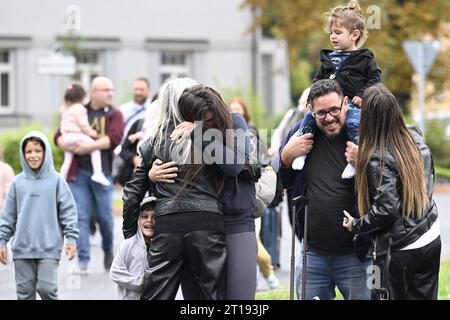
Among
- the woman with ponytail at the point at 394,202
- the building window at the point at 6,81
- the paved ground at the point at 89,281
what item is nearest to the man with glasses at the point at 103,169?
the paved ground at the point at 89,281

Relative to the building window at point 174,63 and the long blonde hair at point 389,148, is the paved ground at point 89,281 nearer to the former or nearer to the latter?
the long blonde hair at point 389,148

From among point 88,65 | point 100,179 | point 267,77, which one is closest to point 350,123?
point 100,179

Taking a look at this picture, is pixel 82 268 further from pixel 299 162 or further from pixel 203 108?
pixel 203 108

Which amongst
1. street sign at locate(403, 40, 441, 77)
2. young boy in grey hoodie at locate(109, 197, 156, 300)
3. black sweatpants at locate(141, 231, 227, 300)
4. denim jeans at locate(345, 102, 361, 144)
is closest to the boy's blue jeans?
denim jeans at locate(345, 102, 361, 144)

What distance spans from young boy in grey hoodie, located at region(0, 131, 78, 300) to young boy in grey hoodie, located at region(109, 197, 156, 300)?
175 cm

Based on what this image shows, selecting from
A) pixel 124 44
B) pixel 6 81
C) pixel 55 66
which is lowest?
pixel 6 81

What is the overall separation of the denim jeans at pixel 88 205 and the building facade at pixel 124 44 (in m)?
16.8

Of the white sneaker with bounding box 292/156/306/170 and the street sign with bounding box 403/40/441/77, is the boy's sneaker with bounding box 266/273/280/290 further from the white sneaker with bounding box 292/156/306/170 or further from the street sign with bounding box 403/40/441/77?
the street sign with bounding box 403/40/441/77

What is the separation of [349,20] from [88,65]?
2504 cm

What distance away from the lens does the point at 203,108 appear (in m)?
6.95

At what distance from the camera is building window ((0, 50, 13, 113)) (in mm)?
31641

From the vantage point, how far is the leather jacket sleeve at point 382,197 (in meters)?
6.70

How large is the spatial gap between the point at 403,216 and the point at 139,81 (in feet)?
20.9

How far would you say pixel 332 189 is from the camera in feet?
23.4
